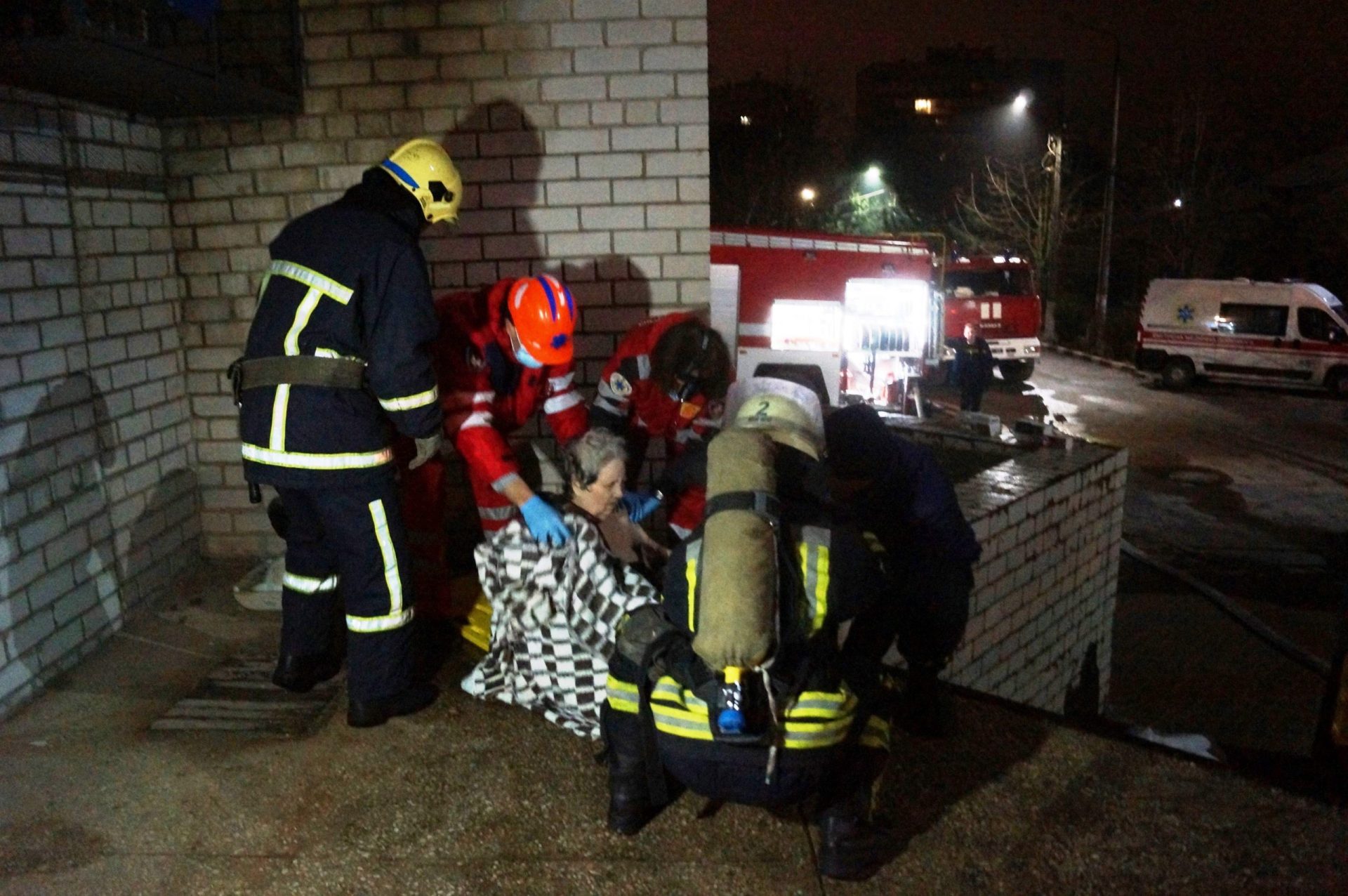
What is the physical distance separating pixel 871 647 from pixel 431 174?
7.00 feet

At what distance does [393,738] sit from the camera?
339cm

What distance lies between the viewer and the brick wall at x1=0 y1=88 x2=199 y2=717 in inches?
144

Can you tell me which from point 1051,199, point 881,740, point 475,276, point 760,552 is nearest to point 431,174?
point 475,276

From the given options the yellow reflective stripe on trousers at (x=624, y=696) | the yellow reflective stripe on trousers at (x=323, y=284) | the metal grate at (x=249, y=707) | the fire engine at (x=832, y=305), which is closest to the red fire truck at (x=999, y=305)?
the fire engine at (x=832, y=305)

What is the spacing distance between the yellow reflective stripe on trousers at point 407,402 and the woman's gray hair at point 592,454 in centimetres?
49

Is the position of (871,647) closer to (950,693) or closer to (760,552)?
(950,693)

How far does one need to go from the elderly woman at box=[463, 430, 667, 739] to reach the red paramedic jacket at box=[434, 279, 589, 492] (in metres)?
0.38

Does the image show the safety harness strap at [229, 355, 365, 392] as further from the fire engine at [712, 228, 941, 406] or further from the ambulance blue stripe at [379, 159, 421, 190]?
the fire engine at [712, 228, 941, 406]

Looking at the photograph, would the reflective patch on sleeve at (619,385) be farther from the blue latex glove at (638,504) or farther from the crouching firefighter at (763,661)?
the crouching firefighter at (763,661)

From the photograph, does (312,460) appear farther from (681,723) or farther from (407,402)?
(681,723)

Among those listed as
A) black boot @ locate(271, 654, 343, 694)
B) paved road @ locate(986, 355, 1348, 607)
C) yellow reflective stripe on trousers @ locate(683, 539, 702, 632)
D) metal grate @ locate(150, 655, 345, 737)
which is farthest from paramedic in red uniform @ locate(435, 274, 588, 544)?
paved road @ locate(986, 355, 1348, 607)

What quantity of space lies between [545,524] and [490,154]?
7.44ft

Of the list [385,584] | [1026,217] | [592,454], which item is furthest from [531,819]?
[1026,217]

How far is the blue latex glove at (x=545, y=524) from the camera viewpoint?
11.2 feet
